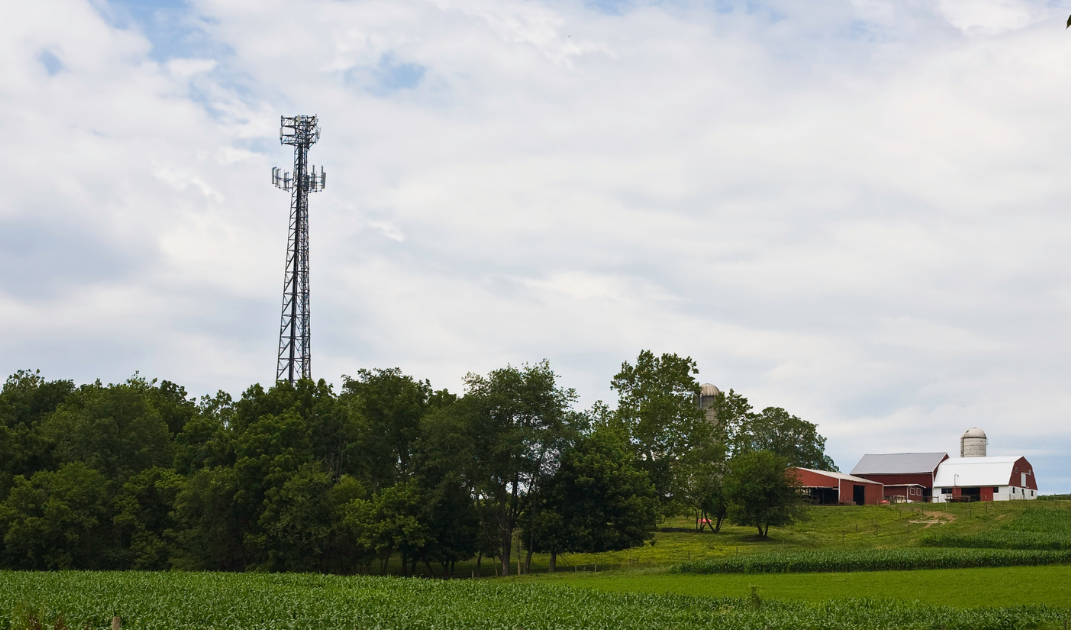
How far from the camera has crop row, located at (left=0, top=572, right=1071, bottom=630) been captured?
101 feet

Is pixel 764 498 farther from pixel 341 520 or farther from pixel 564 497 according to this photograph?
pixel 341 520

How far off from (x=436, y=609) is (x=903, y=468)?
86.3m

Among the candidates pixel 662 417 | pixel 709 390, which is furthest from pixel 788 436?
pixel 662 417

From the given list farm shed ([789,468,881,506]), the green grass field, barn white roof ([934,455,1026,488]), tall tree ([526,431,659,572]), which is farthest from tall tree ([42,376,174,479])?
barn white roof ([934,455,1026,488])

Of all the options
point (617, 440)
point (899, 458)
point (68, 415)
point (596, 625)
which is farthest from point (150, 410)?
point (899, 458)

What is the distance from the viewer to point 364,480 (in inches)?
3031

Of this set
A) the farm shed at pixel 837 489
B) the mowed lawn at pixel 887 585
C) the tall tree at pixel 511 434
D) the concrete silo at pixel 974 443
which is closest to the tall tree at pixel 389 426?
the tall tree at pixel 511 434

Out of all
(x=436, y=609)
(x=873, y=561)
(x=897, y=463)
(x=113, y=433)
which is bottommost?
(x=873, y=561)

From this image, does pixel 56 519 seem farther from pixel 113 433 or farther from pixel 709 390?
pixel 709 390

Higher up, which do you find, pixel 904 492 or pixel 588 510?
pixel 588 510

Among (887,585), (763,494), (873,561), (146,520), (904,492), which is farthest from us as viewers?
(904,492)

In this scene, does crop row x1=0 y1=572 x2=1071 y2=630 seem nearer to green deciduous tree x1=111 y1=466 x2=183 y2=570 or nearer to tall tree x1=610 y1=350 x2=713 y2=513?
green deciduous tree x1=111 y1=466 x2=183 y2=570

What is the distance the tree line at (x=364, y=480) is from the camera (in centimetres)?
6412

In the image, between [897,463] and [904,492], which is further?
[897,463]
